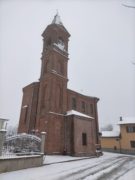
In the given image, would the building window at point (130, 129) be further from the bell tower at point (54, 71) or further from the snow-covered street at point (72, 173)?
the snow-covered street at point (72, 173)

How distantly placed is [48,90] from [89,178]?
1466 cm

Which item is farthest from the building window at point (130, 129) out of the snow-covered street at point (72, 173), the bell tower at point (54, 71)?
the snow-covered street at point (72, 173)

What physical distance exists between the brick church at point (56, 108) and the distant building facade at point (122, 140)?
14.8 meters

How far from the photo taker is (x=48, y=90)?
→ 70.0ft

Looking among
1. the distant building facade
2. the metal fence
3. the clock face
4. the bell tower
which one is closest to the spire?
the bell tower

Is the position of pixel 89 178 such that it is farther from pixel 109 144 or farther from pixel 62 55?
pixel 109 144

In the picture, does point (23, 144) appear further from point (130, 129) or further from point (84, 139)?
point (130, 129)

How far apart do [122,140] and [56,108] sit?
21.5m

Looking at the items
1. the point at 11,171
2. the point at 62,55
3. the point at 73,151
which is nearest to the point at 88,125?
the point at 73,151

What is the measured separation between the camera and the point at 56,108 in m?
21.1

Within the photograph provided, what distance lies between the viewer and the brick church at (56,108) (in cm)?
1967

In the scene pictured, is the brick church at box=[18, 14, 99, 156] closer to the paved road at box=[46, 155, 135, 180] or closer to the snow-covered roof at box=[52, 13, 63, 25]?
the snow-covered roof at box=[52, 13, 63, 25]

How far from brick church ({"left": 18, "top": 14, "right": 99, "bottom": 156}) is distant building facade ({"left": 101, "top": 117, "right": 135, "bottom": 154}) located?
1478 cm

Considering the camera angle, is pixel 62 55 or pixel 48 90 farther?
pixel 62 55
